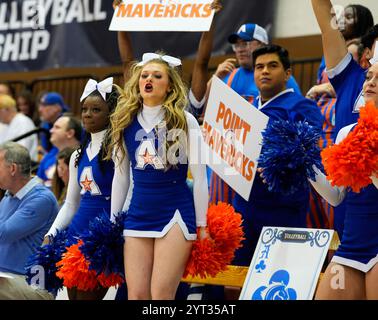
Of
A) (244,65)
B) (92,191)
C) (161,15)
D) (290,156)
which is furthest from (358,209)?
(244,65)

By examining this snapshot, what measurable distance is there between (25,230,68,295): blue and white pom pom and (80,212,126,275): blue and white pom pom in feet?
1.59

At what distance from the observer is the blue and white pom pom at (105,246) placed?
4809 mm

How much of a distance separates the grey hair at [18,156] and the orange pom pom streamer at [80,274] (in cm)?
175

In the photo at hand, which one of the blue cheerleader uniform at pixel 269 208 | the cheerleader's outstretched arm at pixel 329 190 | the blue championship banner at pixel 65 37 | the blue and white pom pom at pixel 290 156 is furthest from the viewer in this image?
the blue championship banner at pixel 65 37

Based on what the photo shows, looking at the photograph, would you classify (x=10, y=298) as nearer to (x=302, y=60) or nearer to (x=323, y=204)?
(x=323, y=204)

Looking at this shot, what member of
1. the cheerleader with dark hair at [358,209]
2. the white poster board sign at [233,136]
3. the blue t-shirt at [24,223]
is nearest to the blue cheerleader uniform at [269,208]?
the white poster board sign at [233,136]

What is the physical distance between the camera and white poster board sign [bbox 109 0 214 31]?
6.10 meters

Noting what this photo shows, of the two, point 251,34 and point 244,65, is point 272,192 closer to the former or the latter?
point 244,65

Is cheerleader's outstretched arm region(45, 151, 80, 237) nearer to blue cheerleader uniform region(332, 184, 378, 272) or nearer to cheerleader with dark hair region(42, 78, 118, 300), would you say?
cheerleader with dark hair region(42, 78, 118, 300)

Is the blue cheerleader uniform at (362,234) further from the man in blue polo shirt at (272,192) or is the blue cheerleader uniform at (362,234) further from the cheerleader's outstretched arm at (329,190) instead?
the man in blue polo shirt at (272,192)

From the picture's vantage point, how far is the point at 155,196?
4.80 meters

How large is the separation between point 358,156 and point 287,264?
0.98 meters

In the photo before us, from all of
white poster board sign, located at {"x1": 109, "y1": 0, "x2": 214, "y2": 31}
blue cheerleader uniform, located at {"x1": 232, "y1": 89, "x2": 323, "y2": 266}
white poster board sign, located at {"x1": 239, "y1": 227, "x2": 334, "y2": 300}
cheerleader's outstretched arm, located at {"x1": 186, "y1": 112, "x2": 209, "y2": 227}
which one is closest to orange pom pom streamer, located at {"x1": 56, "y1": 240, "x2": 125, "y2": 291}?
cheerleader's outstretched arm, located at {"x1": 186, "y1": 112, "x2": 209, "y2": 227}

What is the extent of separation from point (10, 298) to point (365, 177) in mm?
1982
